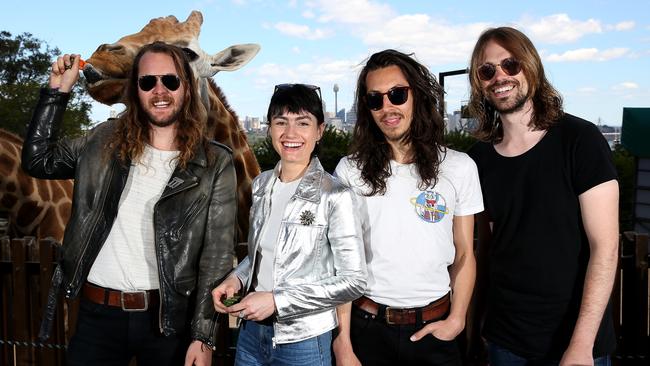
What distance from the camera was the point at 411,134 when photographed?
2383 millimetres

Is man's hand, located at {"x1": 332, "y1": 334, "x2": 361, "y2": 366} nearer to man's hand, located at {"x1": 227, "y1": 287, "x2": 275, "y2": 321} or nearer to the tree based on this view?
man's hand, located at {"x1": 227, "y1": 287, "x2": 275, "y2": 321}

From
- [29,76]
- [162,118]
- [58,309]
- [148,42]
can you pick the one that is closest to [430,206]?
[162,118]

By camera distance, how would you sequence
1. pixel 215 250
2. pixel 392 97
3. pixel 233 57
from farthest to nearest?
pixel 233 57 → pixel 215 250 → pixel 392 97

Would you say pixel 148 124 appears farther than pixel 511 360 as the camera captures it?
Yes

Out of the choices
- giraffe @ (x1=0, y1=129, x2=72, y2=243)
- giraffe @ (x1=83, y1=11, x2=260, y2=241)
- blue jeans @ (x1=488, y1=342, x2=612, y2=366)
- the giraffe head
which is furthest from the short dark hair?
giraffe @ (x1=0, y1=129, x2=72, y2=243)

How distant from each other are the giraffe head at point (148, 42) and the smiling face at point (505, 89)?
2.97 m

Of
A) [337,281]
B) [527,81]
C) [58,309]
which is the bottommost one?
[58,309]

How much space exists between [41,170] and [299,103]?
1148mm

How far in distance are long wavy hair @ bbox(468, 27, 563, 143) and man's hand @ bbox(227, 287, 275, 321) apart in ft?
3.87

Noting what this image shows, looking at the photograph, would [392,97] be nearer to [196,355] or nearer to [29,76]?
[196,355]

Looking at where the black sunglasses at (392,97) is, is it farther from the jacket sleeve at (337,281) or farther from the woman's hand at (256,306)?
the woman's hand at (256,306)

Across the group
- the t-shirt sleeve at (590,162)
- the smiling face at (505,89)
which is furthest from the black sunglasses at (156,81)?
the t-shirt sleeve at (590,162)

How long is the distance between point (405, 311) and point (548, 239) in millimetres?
616

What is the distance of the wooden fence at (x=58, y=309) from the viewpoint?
369cm
